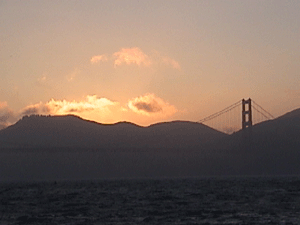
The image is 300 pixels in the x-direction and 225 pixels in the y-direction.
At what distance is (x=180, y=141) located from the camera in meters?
192

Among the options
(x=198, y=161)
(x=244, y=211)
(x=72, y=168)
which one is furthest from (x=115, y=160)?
(x=244, y=211)

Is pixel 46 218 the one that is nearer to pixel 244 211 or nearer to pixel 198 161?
pixel 244 211

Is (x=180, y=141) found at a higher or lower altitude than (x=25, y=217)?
higher

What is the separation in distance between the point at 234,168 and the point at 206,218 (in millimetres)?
118291

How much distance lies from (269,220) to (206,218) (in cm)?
397

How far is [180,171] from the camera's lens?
184 meters

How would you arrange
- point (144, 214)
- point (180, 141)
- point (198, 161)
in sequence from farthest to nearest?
point (180, 141), point (198, 161), point (144, 214)

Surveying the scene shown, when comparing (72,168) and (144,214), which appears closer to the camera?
(144,214)

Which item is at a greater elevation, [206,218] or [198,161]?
[198,161]

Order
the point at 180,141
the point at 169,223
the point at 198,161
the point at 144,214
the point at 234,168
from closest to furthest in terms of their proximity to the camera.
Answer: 1. the point at 169,223
2. the point at 144,214
3. the point at 234,168
4. the point at 198,161
5. the point at 180,141

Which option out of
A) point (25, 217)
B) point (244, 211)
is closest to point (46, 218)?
point (25, 217)

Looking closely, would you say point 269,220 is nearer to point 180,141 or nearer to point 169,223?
point 169,223

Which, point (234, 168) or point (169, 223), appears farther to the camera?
point (234, 168)

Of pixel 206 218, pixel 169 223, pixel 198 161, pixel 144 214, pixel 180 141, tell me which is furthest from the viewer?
pixel 180 141
